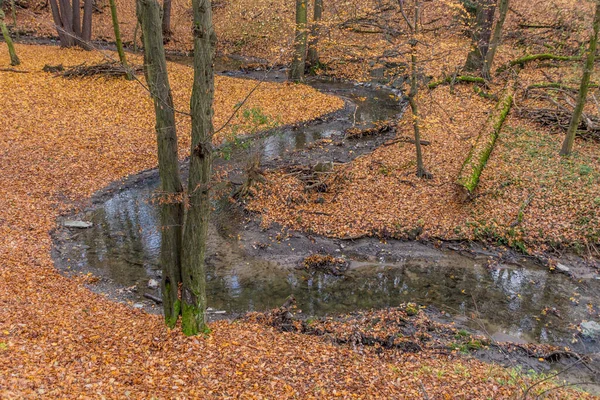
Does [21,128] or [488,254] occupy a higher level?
[21,128]

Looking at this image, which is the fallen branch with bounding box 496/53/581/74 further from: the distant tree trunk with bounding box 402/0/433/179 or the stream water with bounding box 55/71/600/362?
the stream water with bounding box 55/71/600/362

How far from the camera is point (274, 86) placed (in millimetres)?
23344

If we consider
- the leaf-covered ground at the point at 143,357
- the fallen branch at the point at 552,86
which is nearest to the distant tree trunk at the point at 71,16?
the leaf-covered ground at the point at 143,357

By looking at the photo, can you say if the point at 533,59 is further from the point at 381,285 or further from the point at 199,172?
the point at 199,172

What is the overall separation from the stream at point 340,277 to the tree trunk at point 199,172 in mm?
1964

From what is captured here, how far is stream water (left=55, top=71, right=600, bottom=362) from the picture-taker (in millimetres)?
8828

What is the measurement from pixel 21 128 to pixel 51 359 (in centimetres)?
1277

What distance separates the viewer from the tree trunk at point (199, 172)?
18.5 ft

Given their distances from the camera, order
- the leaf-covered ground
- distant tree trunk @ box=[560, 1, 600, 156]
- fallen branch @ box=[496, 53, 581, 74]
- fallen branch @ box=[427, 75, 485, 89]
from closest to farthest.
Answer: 1. the leaf-covered ground
2. distant tree trunk @ box=[560, 1, 600, 156]
3. fallen branch @ box=[496, 53, 581, 74]
4. fallen branch @ box=[427, 75, 485, 89]

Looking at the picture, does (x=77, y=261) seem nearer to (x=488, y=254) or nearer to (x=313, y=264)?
(x=313, y=264)

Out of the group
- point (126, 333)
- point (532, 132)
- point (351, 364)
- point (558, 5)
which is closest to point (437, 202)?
point (532, 132)

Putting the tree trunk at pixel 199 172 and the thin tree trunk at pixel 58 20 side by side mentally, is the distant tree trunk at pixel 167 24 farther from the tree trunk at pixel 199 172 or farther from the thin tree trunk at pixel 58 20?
the tree trunk at pixel 199 172

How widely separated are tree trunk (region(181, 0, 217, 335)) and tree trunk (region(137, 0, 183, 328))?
0.73ft

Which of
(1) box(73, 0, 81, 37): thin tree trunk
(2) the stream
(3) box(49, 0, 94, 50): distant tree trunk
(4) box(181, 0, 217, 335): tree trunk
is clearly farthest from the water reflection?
(1) box(73, 0, 81, 37): thin tree trunk
